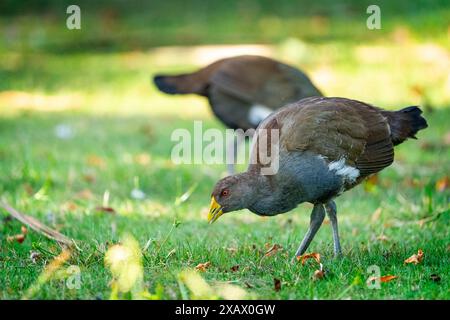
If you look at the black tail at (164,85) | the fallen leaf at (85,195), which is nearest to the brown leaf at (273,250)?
the fallen leaf at (85,195)

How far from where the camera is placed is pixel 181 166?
318 inches

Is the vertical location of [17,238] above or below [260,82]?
below

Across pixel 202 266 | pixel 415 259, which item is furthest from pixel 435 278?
pixel 202 266

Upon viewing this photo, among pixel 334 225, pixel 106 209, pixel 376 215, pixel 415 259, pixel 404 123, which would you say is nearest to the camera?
pixel 415 259

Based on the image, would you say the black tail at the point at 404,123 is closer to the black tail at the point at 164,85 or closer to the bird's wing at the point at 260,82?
the bird's wing at the point at 260,82

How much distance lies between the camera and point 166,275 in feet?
14.6

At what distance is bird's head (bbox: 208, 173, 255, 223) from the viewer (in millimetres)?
4945

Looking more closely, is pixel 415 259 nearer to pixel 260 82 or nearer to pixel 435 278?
pixel 435 278

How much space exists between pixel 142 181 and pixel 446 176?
106 inches

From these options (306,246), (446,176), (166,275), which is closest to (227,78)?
(446,176)

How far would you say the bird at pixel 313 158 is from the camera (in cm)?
496

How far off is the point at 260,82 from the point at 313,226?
2.60m

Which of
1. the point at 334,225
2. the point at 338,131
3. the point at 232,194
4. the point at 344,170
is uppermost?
the point at 338,131
